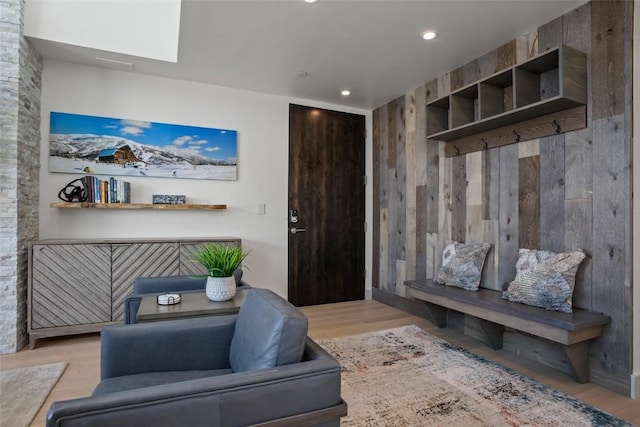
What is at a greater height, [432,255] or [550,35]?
[550,35]

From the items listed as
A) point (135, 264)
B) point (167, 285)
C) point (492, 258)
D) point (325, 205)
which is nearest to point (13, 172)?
point (135, 264)

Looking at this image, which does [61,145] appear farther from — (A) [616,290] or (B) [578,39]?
(A) [616,290]

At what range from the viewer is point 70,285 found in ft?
10.3

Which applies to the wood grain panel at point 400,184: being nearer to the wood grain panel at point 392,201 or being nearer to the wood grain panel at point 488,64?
the wood grain panel at point 392,201

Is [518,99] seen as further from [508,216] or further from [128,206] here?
[128,206]

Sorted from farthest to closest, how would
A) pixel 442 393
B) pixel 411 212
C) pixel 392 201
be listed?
pixel 392 201
pixel 411 212
pixel 442 393

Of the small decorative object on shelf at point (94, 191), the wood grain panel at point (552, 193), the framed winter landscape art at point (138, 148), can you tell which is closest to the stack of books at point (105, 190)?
the small decorative object on shelf at point (94, 191)

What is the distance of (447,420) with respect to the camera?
1.99 m

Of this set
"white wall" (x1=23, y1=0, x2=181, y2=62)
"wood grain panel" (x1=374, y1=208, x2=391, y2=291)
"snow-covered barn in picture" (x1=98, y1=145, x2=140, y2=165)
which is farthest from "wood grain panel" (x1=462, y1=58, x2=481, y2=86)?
"snow-covered barn in picture" (x1=98, y1=145, x2=140, y2=165)

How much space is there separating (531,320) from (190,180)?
3.52m

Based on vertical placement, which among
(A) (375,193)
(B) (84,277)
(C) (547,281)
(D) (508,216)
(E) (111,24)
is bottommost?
(B) (84,277)

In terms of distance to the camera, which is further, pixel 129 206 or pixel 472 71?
pixel 129 206

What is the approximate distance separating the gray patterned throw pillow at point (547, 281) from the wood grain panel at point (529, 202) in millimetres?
158

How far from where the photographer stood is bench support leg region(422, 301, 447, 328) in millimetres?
3604
